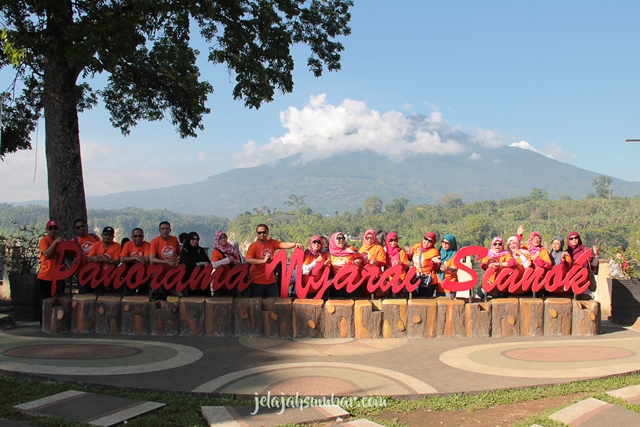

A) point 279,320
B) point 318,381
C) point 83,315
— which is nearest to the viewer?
point 318,381

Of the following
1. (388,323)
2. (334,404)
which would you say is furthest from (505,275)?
(334,404)

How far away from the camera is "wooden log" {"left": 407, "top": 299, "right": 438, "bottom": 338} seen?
8.77 meters

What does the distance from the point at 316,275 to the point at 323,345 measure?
4.72 ft

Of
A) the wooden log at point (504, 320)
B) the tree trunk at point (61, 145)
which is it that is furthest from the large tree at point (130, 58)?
the wooden log at point (504, 320)

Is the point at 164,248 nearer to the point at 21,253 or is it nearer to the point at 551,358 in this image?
the point at 21,253

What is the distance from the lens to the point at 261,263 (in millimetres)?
9555

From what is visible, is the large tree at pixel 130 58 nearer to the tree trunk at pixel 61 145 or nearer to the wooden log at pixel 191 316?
the tree trunk at pixel 61 145

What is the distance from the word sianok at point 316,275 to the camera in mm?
9180

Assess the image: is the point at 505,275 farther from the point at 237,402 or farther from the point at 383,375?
the point at 237,402

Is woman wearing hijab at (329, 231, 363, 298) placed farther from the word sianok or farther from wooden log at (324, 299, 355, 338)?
wooden log at (324, 299, 355, 338)

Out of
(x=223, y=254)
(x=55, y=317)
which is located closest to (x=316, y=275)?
(x=223, y=254)

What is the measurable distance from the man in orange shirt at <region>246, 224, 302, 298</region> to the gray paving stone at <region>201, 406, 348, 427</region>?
4291mm

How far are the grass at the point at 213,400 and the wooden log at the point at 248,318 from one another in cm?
299

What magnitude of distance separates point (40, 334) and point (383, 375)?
18.3 feet
